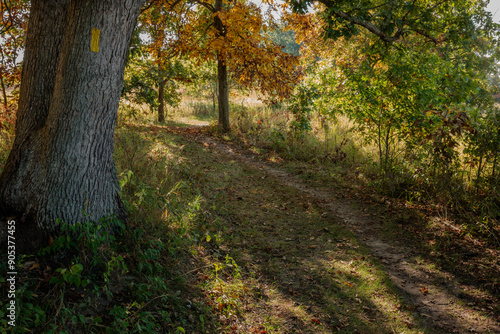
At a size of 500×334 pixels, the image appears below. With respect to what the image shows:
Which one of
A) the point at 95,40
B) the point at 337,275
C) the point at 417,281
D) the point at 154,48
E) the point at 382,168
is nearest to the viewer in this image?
the point at 95,40

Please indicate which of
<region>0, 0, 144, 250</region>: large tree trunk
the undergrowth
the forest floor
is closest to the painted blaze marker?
<region>0, 0, 144, 250</region>: large tree trunk

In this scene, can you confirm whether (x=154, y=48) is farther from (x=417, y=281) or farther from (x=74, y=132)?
(x=417, y=281)

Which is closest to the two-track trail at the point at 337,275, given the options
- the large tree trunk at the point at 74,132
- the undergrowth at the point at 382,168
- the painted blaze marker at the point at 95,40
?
the undergrowth at the point at 382,168

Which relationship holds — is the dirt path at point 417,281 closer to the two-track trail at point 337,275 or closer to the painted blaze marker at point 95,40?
the two-track trail at point 337,275

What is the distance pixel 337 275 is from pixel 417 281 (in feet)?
3.39

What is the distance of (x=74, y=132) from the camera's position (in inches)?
118

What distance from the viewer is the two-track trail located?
341cm

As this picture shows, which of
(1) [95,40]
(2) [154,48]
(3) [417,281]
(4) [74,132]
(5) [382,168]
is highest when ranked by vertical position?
(2) [154,48]

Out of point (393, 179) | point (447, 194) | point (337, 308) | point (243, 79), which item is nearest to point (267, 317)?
point (337, 308)

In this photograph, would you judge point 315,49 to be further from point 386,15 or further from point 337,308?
point 337,308

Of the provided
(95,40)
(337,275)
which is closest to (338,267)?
(337,275)

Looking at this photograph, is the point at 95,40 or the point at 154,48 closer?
the point at 95,40

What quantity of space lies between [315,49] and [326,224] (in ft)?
41.6

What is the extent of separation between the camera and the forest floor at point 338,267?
341 cm
